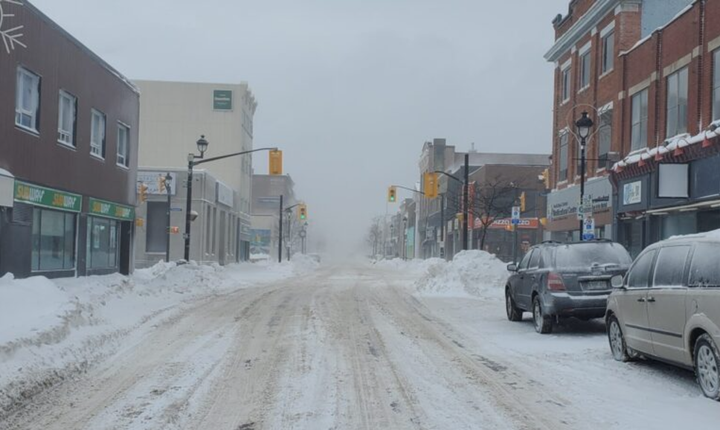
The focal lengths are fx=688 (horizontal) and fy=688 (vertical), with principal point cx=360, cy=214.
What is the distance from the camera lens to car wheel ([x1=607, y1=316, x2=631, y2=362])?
30.8 ft

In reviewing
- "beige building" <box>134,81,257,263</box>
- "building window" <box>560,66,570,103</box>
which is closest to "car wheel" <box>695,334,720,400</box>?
"building window" <box>560,66,570,103</box>

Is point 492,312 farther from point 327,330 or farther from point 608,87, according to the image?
point 608,87

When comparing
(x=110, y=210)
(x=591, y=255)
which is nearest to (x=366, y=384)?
(x=591, y=255)

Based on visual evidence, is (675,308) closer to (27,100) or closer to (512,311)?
(512,311)

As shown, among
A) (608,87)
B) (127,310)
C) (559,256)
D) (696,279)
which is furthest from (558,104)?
(696,279)

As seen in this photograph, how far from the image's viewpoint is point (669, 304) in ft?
25.9

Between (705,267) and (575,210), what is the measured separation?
2293 centimetres

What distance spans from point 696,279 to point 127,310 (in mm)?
12185

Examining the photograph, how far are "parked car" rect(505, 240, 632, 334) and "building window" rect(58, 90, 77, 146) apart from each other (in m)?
14.7

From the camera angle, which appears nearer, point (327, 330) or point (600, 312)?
point (600, 312)

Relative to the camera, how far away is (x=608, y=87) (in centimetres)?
2692

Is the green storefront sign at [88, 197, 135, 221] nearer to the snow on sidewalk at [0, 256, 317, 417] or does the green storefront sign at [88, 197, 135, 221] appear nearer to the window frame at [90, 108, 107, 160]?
the window frame at [90, 108, 107, 160]

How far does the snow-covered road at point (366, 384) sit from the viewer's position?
6504 mm

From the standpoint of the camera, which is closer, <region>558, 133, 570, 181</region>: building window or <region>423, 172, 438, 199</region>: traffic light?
<region>558, 133, 570, 181</region>: building window
